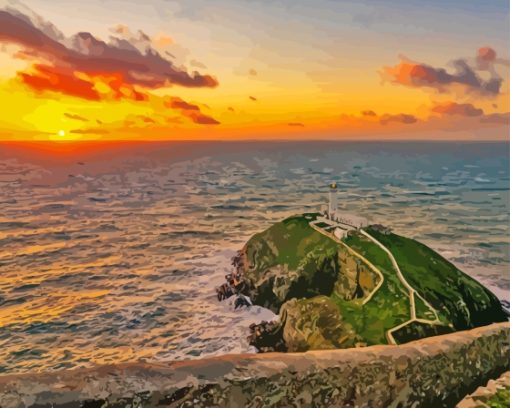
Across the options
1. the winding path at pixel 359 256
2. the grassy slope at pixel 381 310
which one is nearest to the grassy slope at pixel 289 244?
the winding path at pixel 359 256

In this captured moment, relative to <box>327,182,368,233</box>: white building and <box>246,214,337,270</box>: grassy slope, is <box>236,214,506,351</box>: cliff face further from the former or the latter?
<box>327,182,368,233</box>: white building

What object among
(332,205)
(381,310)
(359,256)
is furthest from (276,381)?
(332,205)

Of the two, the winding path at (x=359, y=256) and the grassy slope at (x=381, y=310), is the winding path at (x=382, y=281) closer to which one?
the winding path at (x=359, y=256)

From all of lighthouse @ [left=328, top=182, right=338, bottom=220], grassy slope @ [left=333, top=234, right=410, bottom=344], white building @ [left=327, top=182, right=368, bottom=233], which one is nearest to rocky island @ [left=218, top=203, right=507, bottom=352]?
grassy slope @ [left=333, top=234, right=410, bottom=344]

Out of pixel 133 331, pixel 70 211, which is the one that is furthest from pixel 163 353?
pixel 70 211

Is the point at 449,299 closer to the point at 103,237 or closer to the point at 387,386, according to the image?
the point at 387,386

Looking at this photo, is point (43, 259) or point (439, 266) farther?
point (43, 259)

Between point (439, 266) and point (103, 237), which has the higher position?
point (439, 266)
